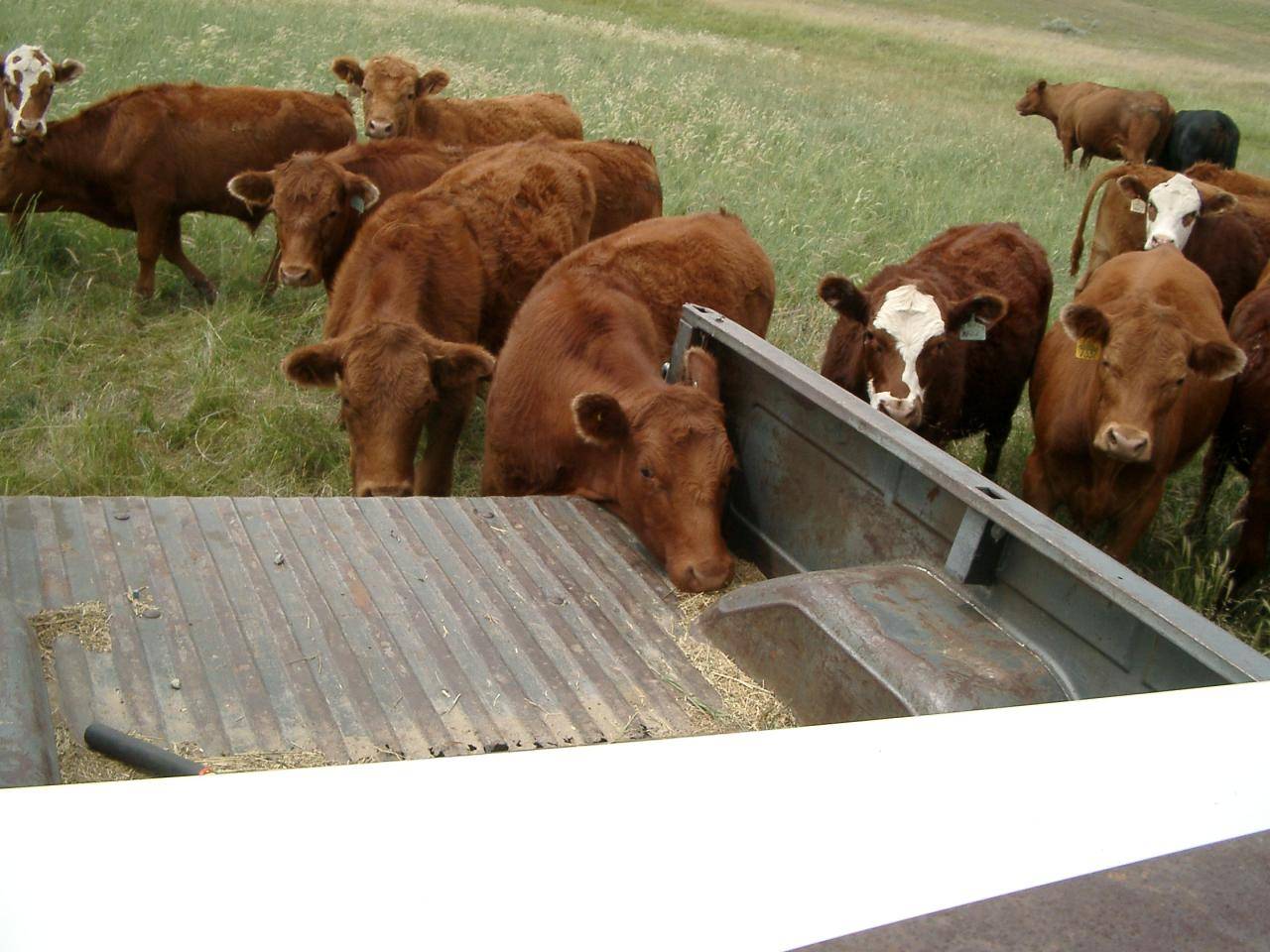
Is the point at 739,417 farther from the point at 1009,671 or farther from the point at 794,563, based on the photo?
the point at 1009,671

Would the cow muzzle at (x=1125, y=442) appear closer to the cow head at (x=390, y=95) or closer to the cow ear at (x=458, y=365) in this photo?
the cow ear at (x=458, y=365)

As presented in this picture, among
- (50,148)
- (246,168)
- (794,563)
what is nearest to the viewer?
(794,563)

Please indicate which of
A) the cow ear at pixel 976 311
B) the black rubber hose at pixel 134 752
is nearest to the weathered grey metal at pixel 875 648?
the black rubber hose at pixel 134 752

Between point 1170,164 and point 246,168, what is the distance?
1680 cm

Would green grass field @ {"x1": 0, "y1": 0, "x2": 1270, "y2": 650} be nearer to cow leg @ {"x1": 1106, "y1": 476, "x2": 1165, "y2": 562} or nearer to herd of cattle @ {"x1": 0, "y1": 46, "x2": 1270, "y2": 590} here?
cow leg @ {"x1": 1106, "y1": 476, "x2": 1165, "y2": 562}

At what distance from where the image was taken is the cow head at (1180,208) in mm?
8664

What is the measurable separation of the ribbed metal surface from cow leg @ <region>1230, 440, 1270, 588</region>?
348 centimetres

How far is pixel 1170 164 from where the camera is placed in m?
20.7

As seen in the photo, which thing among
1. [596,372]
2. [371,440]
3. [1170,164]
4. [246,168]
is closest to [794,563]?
[596,372]

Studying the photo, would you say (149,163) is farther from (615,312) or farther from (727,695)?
(727,695)

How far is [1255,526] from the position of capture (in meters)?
6.22

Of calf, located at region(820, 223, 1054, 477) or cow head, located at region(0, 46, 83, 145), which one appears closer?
calf, located at region(820, 223, 1054, 477)

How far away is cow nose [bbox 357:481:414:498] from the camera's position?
5.20m

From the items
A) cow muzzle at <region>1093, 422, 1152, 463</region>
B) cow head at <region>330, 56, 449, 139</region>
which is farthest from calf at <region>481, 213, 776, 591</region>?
cow head at <region>330, 56, 449, 139</region>
